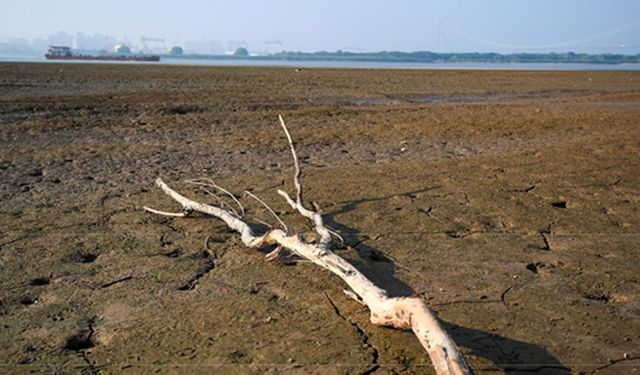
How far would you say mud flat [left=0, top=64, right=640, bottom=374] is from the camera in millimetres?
3031

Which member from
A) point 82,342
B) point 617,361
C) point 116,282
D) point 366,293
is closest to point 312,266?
point 366,293

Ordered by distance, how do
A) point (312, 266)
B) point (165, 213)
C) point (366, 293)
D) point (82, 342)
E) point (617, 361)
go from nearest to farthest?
point (617, 361)
point (82, 342)
point (366, 293)
point (312, 266)
point (165, 213)

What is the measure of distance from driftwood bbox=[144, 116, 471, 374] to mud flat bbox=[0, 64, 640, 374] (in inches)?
3.6

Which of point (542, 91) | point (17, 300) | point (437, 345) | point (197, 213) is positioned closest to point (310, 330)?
point (437, 345)

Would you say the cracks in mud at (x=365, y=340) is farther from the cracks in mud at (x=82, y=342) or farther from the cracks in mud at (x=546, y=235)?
the cracks in mud at (x=546, y=235)

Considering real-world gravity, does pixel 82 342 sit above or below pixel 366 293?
below

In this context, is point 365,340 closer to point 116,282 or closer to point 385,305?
point 385,305

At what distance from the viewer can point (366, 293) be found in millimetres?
3293

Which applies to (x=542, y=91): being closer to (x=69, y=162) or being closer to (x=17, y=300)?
(x=69, y=162)

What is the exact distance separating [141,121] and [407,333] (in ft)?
25.3

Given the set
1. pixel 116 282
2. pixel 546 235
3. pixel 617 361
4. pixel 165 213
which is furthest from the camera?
pixel 165 213

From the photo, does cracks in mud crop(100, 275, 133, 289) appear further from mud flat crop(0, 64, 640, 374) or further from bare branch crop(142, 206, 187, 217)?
bare branch crop(142, 206, 187, 217)

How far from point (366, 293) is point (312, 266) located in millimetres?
782

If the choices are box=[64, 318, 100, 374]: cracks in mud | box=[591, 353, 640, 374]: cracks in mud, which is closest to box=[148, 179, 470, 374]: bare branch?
box=[591, 353, 640, 374]: cracks in mud
